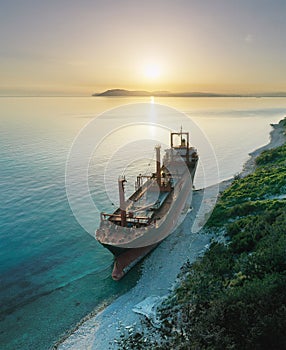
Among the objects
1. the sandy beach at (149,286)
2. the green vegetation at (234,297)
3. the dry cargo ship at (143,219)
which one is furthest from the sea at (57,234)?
the green vegetation at (234,297)

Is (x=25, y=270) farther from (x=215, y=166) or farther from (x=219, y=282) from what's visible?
(x=215, y=166)

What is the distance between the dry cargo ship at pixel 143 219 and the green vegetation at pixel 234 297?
3.65 metres

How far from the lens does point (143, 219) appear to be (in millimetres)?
20656

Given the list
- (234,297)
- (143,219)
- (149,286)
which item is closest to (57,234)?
(143,219)

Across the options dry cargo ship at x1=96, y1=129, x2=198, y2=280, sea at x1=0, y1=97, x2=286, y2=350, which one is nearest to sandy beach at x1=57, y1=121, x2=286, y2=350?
sea at x1=0, y1=97, x2=286, y2=350

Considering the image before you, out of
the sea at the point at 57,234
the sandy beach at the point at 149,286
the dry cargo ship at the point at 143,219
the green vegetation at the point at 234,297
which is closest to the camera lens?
the green vegetation at the point at 234,297

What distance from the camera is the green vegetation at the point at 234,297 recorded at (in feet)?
32.7

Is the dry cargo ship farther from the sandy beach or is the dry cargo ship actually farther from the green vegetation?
the green vegetation

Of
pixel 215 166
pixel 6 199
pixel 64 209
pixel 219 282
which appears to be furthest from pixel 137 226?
pixel 215 166

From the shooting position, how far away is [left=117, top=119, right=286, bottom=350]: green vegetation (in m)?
9.95

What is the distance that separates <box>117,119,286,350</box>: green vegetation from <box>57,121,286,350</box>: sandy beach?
917 millimetres

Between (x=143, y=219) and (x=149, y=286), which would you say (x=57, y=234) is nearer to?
(x=143, y=219)

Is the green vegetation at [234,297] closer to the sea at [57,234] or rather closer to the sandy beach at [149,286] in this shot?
the sandy beach at [149,286]

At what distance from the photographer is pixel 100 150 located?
6325 cm
